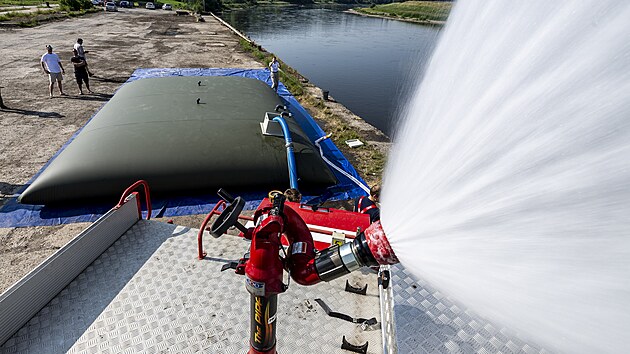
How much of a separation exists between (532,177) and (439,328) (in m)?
2.07

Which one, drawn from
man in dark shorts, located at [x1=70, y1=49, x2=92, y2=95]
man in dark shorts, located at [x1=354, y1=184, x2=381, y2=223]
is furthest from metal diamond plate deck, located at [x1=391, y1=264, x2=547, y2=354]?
man in dark shorts, located at [x1=70, y1=49, x2=92, y2=95]

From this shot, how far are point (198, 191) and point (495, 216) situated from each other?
20.6 ft

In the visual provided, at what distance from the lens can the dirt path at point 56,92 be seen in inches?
232

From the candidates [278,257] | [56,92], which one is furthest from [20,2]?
[278,257]

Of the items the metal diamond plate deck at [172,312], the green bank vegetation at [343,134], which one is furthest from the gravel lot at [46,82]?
the green bank vegetation at [343,134]

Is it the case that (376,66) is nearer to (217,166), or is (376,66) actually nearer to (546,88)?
(217,166)

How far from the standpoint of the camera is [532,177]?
50.3 inches

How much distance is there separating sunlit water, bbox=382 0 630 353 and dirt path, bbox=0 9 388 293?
5680 mm

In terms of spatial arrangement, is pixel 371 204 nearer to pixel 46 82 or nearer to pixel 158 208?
pixel 158 208

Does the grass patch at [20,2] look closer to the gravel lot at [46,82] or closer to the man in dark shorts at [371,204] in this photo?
the gravel lot at [46,82]

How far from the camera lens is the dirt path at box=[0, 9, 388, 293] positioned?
19.4ft

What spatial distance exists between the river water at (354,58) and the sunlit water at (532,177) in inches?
365

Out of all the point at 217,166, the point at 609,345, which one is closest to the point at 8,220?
the point at 217,166

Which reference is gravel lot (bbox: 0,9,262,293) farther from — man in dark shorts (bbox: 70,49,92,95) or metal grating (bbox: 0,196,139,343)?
metal grating (bbox: 0,196,139,343)
